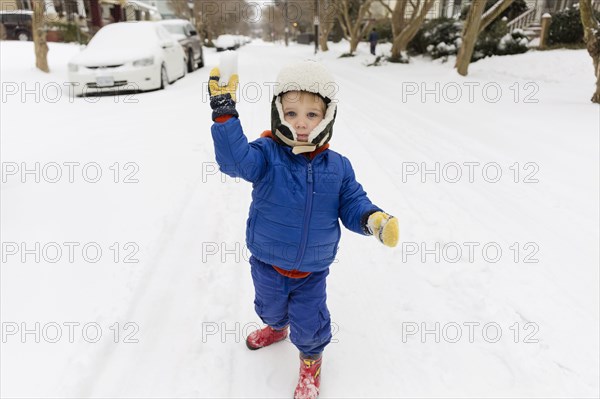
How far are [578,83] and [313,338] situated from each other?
1111 cm

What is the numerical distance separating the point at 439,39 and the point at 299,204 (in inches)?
687

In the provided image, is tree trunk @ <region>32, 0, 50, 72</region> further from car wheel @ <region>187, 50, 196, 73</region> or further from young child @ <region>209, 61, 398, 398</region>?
young child @ <region>209, 61, 398, 398</region>

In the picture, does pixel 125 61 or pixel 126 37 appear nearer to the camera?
pixel 125 61

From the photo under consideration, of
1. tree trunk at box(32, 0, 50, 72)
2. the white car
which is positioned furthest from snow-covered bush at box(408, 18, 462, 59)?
tree trunk at box(32, 0, 50, 72)

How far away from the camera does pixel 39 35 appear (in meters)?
9.22

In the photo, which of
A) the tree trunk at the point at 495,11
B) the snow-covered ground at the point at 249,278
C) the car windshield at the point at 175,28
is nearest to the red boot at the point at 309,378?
the snow-covered ground at the point at 249,278

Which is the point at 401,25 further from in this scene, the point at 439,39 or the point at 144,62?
the point at 144,62

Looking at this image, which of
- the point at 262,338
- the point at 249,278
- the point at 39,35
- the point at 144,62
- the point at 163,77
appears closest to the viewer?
the point at 262,338

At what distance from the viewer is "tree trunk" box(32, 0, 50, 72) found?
8928mm

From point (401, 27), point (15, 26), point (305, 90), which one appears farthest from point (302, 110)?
point (15, 26)

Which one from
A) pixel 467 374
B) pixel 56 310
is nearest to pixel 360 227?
pixel 467 374

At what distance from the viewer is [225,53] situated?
149 cm

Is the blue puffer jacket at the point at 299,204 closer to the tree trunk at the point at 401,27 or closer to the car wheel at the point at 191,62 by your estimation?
the car wheel at the point at 191,62

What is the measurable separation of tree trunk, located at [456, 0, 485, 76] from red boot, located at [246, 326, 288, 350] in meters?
11.1
